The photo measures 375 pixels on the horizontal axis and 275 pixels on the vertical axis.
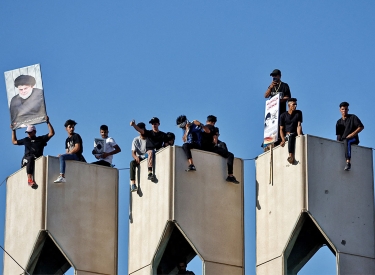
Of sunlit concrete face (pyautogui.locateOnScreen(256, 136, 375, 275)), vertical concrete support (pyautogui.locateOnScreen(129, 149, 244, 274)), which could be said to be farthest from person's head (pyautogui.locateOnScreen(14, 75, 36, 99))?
sunlit concrete face (pyautogui.locateOnScreen(256, 136, 375, 275))

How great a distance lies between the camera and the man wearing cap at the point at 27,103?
48938mm

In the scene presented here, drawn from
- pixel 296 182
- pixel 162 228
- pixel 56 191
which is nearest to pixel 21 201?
pixel 56 191

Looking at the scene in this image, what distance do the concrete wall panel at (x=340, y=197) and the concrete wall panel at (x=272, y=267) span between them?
5.36 feet

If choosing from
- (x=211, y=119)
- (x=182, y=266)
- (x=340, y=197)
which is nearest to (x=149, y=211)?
(x=182, y=266)

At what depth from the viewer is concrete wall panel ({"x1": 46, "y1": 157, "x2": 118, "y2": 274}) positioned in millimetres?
48250

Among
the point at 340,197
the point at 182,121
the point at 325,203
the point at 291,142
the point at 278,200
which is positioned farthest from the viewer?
the point at 182,121

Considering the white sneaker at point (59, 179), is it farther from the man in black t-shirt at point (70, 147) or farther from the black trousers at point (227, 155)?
the black trousers at point (227, 155)

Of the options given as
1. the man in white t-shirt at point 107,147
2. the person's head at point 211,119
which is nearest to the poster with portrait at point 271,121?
the person's head at point 211,119

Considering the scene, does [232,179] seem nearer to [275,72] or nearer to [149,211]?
[149,211]

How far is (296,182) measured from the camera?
148ft

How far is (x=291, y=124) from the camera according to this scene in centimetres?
4534

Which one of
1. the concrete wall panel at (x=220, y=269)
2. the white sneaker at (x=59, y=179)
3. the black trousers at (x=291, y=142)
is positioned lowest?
the concrete wall panel at (x=220, y=269)

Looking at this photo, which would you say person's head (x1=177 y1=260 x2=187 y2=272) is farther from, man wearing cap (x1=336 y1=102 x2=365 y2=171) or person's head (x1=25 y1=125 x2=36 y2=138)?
person's head (x1=25 y1=125 x2=36 y2=138)

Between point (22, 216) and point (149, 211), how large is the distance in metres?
4.07
